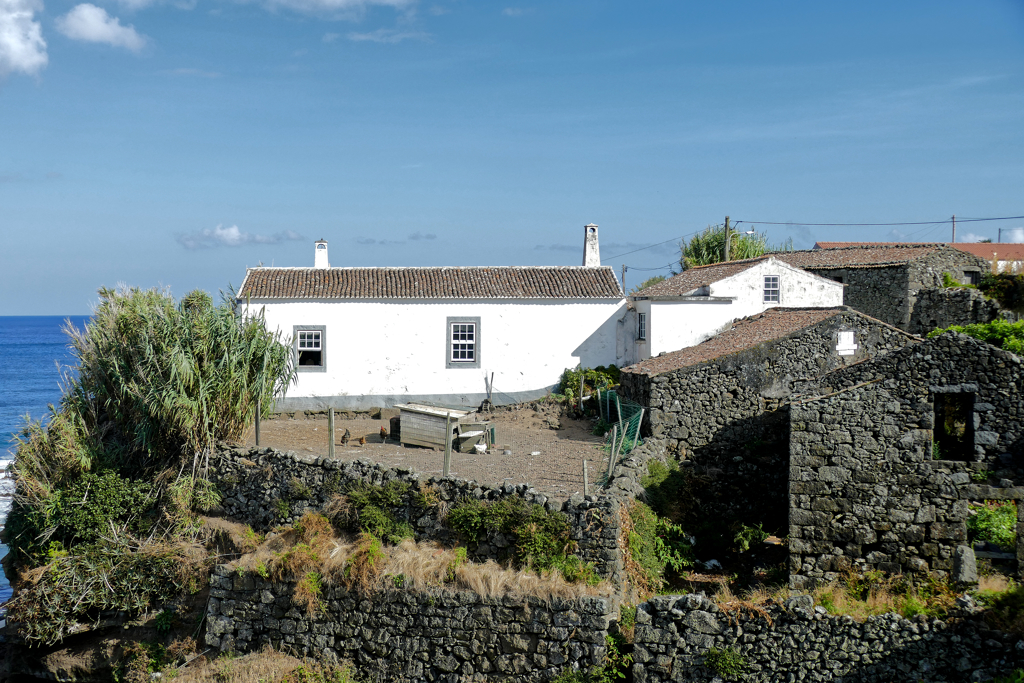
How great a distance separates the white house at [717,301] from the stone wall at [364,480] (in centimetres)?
884

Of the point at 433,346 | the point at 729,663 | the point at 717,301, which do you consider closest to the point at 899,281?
the point at 717,301

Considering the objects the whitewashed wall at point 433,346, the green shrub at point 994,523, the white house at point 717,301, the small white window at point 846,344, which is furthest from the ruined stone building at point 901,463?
the whitewashed wall at point 433,346

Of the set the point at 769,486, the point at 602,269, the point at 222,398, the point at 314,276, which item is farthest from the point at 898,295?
the point at 222,398

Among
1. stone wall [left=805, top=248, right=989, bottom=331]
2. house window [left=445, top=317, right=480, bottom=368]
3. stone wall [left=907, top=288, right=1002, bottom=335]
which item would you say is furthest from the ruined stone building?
stone wall [left=805, top=248, right=989, bottom=331]

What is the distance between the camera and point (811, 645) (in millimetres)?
10984

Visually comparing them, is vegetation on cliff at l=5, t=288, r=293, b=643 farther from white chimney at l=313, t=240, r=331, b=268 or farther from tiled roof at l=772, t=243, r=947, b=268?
tiled roof at l=772, t=243, r=947, b=268

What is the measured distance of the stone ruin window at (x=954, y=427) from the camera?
14.2 m

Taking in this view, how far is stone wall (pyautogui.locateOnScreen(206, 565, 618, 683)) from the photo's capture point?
476 inches

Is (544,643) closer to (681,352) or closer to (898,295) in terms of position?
(681,352)

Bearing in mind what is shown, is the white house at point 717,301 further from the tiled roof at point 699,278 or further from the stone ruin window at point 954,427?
the stone ruin window at point 954,427

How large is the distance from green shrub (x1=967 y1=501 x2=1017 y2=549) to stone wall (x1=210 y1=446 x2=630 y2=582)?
620 centimetres

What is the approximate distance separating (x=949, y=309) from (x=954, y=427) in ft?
33.6

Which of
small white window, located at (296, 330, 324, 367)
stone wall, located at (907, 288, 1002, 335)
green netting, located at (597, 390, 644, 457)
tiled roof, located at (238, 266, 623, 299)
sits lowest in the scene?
green netting, located at (597, 390, 644, 457)

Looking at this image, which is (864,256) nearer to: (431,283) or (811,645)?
(431,283)
